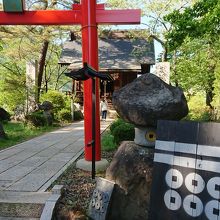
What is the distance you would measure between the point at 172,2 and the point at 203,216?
69.0 feet

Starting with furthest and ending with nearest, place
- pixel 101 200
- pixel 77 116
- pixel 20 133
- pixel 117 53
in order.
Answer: pixel 117 53
pixel 77 116
pixel 20 133
pixel 101 200

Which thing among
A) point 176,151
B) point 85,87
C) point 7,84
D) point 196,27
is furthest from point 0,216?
point 7,84

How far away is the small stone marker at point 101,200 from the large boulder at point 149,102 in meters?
1.03

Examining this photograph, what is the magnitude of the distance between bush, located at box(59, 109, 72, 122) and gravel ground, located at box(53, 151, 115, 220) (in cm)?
1356

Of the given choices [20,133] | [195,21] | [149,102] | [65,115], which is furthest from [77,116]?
[149,102]

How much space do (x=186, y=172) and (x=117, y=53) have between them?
24642 mm

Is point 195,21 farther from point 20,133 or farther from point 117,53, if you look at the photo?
point 117,53

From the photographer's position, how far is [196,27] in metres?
11.4

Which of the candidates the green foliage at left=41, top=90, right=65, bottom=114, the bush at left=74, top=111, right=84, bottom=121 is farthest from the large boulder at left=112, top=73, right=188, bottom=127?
Result: the bush at left=74, top=111, right=84, bottom=121

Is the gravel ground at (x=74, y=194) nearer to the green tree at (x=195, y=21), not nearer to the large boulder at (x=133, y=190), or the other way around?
the large boulder at (x=133, y=190)

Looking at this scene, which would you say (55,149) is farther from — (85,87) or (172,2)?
(172,2)

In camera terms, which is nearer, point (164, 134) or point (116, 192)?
point (164, 134)

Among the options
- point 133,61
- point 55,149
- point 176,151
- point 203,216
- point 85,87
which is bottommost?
point 55,149

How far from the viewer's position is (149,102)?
5.05 metres
